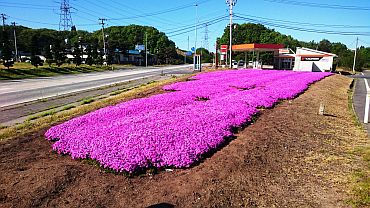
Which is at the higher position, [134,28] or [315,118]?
[134,28]

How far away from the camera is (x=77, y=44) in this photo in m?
71.9

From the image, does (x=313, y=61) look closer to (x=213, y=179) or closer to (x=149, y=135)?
(x=149, y=135)

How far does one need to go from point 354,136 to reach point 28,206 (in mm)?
10055

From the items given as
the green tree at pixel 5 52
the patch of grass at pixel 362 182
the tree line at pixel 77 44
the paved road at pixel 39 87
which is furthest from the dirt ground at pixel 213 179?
the tree line at pixel 77 44

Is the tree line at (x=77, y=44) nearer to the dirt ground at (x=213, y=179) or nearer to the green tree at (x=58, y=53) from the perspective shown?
the green tree at (x=58, y=53)

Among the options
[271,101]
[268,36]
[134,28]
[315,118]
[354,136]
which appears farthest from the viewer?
[134,28]

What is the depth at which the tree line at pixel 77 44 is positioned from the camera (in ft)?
196

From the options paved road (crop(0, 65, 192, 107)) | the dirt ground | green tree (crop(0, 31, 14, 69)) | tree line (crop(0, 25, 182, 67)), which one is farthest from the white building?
the dirt ground

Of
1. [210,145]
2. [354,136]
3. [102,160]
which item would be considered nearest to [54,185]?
[102,160]

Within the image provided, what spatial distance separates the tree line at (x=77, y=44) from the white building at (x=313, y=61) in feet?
164

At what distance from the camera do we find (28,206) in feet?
17.3

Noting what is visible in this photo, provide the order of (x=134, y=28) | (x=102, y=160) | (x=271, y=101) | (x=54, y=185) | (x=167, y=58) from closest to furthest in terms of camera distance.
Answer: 1. (x=54, y=185)
2. (x=102, y=160)
3. (x=271, y=101)
4. (x=167, y=58)
5. (x=134, y=28)

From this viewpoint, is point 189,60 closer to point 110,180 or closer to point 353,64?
point 353,64

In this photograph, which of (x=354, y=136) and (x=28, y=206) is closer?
(x=28, y=206)
